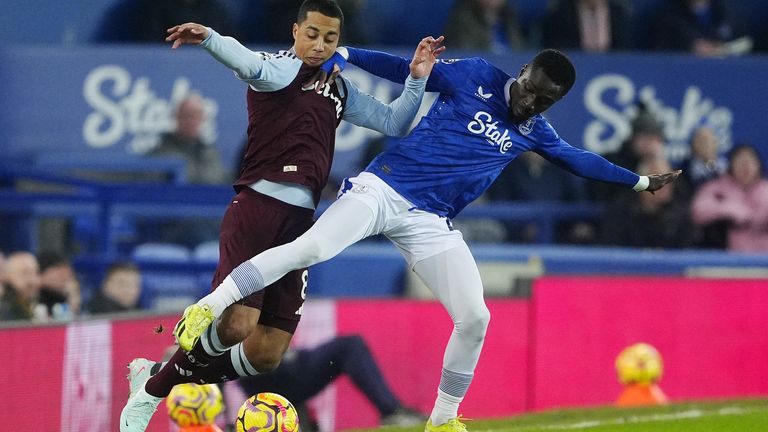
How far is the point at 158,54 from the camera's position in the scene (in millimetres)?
14328

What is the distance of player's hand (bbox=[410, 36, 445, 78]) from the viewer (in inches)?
320

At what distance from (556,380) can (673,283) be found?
130 centimetres

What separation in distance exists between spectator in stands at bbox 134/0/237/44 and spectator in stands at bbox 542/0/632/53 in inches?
129

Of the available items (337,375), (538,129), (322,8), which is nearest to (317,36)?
(322,8)

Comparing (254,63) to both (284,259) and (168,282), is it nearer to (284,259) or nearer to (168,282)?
(284,259)

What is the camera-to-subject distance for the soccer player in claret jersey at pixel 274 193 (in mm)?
7863

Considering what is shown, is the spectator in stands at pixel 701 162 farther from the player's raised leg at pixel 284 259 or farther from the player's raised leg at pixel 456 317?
the player's raised leg at pixel 284 259

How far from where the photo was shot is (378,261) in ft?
40.4

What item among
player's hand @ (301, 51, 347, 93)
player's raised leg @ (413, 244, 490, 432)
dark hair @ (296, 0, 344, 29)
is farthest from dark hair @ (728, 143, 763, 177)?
dark hair @ (296, 0, 344, 29)

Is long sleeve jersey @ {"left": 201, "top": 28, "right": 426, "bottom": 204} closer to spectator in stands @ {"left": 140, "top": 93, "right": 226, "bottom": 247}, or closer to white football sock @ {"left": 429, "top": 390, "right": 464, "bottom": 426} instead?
white football sock @ {"left": 429, "top": 390, "right": 464, "bottom": 426}

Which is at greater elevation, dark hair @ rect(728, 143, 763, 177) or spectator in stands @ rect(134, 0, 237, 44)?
spectator in stands @ rect(134, 0, 237, 44)

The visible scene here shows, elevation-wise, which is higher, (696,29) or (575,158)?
A: (696,29)

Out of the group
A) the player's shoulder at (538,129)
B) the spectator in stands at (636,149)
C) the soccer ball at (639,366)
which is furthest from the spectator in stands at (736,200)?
the player's shoulder at (538,129)

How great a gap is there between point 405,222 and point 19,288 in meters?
3.65
